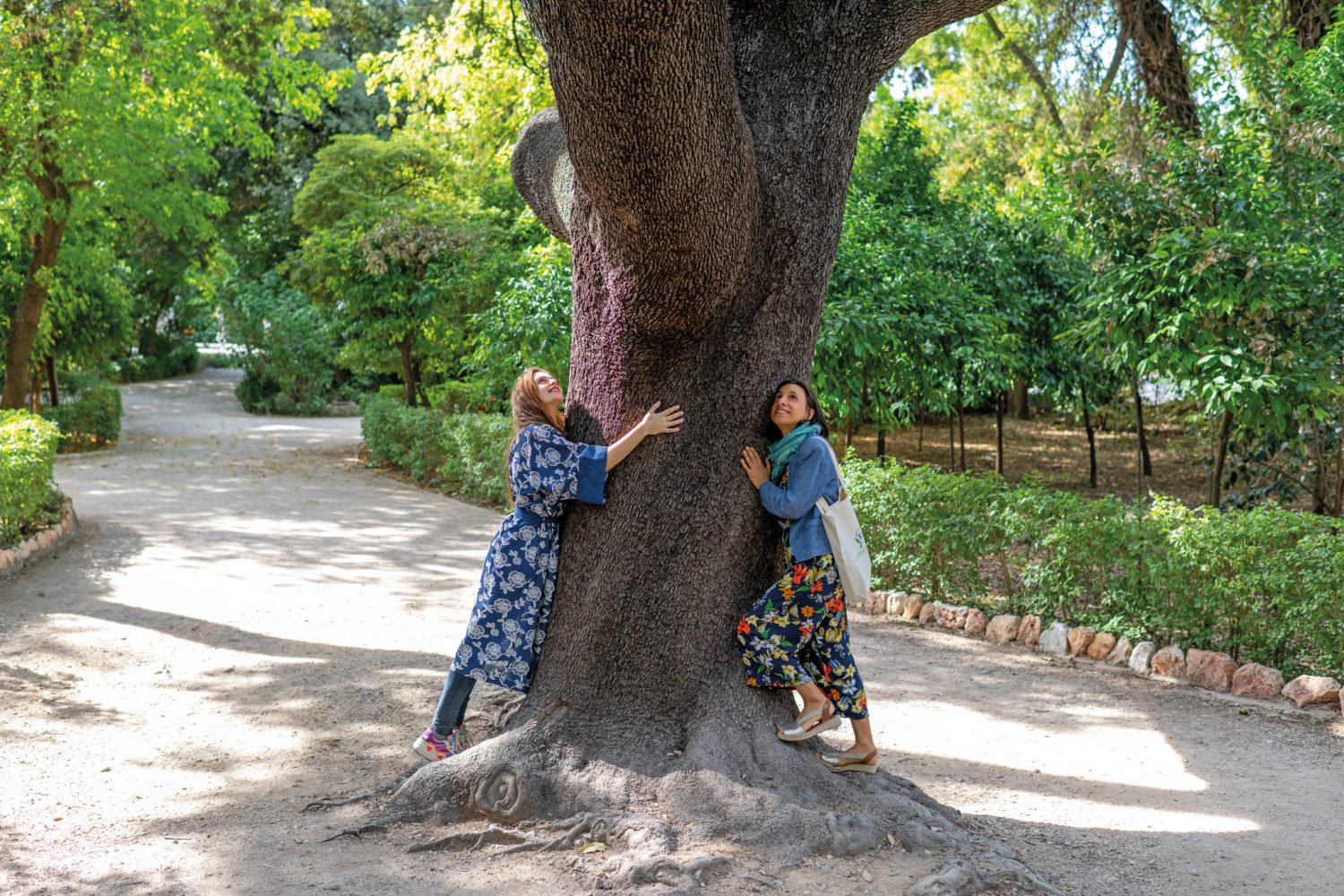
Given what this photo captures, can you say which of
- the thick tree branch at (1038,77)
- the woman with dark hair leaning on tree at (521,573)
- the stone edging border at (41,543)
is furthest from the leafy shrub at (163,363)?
the woman with dark hair leaning on tree at (521,573)

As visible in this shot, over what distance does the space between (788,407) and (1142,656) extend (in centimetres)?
381

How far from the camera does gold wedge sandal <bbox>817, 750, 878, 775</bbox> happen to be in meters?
4.28

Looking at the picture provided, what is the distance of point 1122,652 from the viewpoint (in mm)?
6840

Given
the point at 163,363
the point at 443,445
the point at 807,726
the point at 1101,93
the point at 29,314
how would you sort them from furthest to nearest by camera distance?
the point at 163,363 < the point at 29,314 < the point at 443,445 < the point at 1101,93 < the point at 807,726

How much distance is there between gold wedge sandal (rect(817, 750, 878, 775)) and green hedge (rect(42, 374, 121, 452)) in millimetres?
17394

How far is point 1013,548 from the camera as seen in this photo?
25.4ft

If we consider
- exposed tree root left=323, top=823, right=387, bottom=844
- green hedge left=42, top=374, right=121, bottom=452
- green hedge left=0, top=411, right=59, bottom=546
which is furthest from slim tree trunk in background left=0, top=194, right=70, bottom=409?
exposed tree root left=323, top=823, right=387, bottom=844

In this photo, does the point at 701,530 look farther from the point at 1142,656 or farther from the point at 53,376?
the point at 53,376

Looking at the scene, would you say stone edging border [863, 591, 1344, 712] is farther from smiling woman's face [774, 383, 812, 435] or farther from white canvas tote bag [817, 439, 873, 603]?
smiling woman's face [774, 383, 812, 435]

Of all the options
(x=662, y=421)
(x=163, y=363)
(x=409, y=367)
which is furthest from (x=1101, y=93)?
(x=163, y=363)

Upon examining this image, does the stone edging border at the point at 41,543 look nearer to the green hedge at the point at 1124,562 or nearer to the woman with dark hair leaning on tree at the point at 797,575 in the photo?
the green hedge at the point at 1124,562

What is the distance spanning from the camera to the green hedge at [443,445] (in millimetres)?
13125

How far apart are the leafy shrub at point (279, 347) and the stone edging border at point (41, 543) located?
1531 centimetres

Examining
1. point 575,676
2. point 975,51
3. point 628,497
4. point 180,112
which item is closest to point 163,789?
point 575,676
